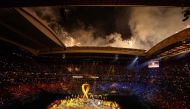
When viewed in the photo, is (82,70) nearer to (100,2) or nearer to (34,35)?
(34,35)

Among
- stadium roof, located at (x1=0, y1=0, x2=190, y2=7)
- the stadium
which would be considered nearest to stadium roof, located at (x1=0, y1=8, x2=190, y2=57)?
the stadium

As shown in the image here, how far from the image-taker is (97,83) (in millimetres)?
36219

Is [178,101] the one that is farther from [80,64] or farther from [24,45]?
[80,64]

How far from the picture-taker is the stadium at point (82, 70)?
19.0 metres

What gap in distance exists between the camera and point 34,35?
2256cm

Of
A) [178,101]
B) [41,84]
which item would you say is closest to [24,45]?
[41,84]

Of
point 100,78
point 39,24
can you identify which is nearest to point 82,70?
point 100,78

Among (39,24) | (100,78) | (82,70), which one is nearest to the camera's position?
(39,24)

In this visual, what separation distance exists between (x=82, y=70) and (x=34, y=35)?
59.7ft

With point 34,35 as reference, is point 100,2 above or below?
below

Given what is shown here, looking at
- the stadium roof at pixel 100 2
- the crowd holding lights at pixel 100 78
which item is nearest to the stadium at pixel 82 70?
the crowd holding lights at pixel 100 78

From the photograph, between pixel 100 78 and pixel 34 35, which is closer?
pixel 34 35

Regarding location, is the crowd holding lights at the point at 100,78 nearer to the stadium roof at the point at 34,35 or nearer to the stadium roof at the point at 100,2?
the stadium roof at the point at 34,35

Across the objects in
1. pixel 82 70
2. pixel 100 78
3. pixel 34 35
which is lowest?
pixel 100 78
